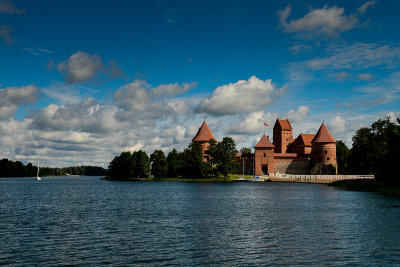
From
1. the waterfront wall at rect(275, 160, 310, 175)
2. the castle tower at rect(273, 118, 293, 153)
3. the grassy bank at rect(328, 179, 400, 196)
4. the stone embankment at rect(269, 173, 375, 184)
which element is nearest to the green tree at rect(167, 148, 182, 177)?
the stone embankment at rect(269, 173, 375, 184)

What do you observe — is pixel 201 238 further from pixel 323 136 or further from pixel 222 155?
pixel 323 136

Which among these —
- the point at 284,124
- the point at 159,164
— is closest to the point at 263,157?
the point at 159,164

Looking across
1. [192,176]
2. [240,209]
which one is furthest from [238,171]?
[240,209]

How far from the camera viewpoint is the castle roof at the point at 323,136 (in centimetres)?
9581

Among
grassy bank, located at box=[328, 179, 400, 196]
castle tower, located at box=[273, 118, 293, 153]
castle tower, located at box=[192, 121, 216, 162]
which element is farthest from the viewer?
castle tower, located at box=[273, 118, 293, 153]

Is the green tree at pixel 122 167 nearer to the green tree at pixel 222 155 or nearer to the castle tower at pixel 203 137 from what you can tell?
the castle tower at pixel 203 137

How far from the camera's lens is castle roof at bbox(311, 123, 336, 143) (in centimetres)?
9581

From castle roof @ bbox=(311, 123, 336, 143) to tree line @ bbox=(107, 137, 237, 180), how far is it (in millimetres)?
23976

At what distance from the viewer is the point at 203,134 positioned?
333 feet

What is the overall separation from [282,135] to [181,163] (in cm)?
4760

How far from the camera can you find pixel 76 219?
78.7 ft

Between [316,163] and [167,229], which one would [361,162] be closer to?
[316,163]

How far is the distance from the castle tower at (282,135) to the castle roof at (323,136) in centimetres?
2930

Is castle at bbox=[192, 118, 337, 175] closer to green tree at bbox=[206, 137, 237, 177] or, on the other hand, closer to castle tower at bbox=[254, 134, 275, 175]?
castle tower at bbox=[254, 134, 275, 175]
